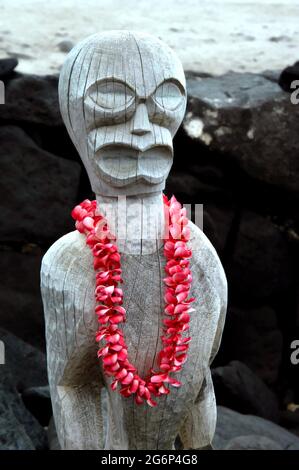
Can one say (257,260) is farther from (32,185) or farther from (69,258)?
(69,258)

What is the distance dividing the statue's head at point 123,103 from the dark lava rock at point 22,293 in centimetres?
235

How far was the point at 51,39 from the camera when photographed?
4.49 m

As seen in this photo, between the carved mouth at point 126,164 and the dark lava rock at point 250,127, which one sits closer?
the carved mouth at point 126,164

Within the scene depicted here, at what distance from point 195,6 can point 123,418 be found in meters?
3.32

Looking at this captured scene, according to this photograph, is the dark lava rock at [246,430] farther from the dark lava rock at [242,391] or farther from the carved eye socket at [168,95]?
the carved eye socket at [168,95]

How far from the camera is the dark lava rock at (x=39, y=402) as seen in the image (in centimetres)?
374

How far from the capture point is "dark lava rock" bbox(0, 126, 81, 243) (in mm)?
4195

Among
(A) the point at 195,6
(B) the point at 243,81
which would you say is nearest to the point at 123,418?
(B) the point at 243,81

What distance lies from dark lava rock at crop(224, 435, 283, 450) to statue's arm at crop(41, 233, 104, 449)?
1152mm

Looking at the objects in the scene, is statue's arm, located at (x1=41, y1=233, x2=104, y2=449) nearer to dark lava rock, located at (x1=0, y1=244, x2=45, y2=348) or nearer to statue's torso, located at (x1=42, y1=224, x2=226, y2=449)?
statue's torso, located at (x1=42, y1=224, x2=226, y2=449)


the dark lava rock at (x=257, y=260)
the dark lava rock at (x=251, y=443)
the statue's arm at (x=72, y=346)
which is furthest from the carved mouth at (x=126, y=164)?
the dark lava rock at (x=257, y=260)

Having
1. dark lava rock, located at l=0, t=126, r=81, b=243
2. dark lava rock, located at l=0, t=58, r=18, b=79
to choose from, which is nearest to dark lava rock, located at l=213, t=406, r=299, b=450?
dark lava rock, located at l=0, t=126, r=81, b=243

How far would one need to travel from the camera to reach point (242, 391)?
4.00 meters

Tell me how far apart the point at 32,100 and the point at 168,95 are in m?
2.15
